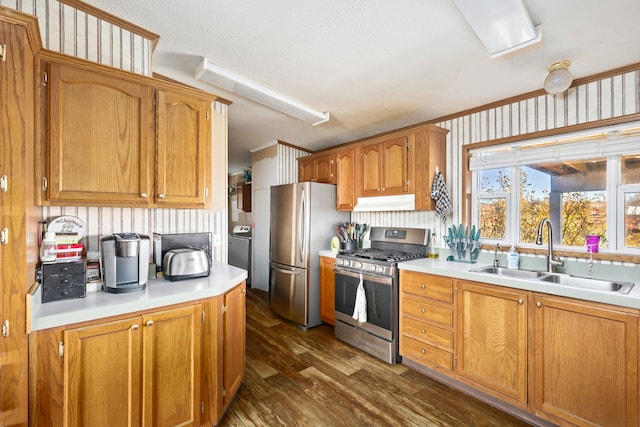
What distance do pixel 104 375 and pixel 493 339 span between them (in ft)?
7.67

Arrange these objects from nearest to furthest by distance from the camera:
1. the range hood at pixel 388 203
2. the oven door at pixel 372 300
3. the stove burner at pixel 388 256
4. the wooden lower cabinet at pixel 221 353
A: the wooden lower cabinet at pixel 221 353, the oven door at pixel 372 300, the stove burner at pixel 388 256, the range hood at pixel 388 203

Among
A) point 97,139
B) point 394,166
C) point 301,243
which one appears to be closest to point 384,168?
point 394,166

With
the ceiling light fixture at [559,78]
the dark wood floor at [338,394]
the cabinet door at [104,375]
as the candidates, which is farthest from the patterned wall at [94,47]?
the ceiling light fixture at [559,78]

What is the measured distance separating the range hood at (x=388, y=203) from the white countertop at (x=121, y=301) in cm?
183

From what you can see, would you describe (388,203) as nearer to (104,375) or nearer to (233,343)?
(233,343)

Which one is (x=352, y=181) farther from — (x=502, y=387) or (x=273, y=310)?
(x=502, y=387)

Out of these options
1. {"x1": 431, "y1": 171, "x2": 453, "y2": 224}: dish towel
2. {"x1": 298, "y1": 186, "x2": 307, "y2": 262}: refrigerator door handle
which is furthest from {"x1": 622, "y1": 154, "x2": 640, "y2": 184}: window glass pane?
{"x1": 298, "y1": 186, "x2": 307, "y2": 262}: refrigerator door handle

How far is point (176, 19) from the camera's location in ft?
5.47

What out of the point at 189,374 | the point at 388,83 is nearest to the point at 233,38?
the point at 388,83

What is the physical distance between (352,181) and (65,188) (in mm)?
2639

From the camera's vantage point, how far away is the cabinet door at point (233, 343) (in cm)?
186

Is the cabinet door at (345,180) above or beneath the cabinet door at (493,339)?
above

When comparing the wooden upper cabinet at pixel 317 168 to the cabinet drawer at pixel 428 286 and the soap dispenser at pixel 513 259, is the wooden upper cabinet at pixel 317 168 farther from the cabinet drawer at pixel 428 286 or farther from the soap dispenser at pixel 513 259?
the soap dispenser at pixel 513 259

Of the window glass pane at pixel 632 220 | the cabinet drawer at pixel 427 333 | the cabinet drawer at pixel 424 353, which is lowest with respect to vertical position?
the cabinet drawer at pixel 424 353
